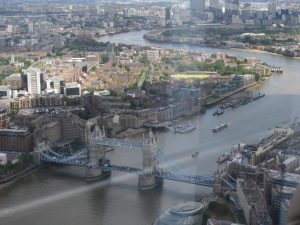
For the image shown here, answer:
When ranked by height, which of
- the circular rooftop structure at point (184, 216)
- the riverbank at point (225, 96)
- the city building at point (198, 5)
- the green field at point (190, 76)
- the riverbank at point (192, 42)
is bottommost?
the riverbank at point (225, 96)

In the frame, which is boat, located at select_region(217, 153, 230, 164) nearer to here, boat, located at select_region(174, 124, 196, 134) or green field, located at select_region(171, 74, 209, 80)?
boat, located at select_region(174, 124, 196, 134)

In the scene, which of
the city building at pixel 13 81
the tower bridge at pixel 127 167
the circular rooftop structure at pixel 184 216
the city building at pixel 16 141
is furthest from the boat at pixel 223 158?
the city building at pixel 13 81

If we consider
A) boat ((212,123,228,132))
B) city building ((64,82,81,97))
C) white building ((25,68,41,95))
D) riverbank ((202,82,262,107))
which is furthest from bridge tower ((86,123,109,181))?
white building ((25,68,41,95))

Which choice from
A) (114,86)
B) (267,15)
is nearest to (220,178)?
(114,86)

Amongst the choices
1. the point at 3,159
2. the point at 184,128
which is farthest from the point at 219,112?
the point at 3,159

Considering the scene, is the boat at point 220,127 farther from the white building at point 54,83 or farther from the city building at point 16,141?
the white building at point 54,83

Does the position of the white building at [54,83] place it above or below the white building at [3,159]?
above

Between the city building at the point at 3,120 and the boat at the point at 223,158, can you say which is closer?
the boat at the point at 223,158

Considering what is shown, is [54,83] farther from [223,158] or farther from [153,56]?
[223,158]
